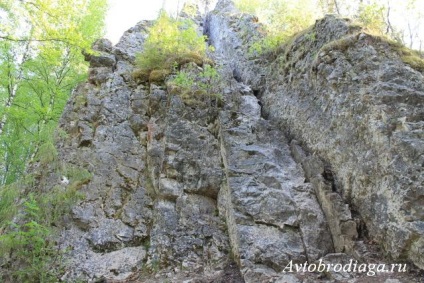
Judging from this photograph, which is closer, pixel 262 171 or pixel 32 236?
pixel 32 236

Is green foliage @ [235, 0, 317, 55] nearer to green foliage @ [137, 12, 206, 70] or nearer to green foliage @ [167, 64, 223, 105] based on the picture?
green foliage @ [137, 12, 206, 70]

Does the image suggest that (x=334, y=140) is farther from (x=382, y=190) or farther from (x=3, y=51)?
(x=3, y=51)

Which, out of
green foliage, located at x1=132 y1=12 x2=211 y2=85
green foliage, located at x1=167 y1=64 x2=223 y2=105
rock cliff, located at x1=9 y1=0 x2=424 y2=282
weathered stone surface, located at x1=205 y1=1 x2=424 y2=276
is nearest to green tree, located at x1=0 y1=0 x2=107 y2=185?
rock cliff, located at x1=9 y1=0 x2=424 y2=282

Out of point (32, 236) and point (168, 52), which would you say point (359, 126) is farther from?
point (168, 52)

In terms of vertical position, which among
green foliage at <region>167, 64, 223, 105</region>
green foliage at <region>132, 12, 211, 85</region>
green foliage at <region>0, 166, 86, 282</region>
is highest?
green foliage at <region>132, 12, 211, 85</region>

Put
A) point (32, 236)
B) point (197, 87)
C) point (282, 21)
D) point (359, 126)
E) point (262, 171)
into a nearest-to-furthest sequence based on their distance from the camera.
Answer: point (359, 126) < point (32, 236) < point (262, 171) < point (197, 87) < point (282, 21)

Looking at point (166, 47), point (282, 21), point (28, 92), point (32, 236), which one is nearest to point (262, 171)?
point (32, 236)

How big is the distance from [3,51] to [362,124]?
10468 millimetres

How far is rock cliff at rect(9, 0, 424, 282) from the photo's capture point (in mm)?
5559

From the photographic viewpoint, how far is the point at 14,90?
10328mm

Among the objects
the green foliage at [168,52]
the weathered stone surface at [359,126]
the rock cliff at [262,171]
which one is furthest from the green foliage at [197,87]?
the weathered stone surface at [359,126]

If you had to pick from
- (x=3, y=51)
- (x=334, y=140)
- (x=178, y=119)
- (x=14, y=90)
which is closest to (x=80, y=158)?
(x=178, y=119)

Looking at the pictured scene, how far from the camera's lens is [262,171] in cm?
743

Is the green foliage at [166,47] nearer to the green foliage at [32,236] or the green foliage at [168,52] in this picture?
the green foliage at [168,52]
